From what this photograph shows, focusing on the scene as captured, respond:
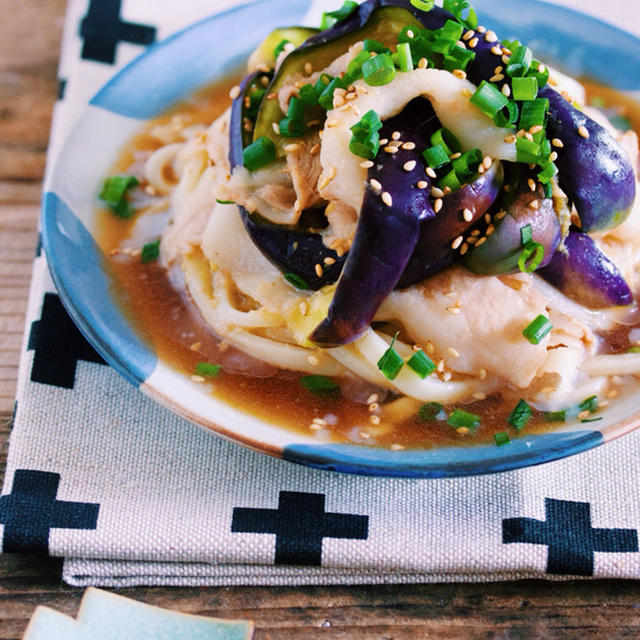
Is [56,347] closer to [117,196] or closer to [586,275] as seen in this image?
[117,196]

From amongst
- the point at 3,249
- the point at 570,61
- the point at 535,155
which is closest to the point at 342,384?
the point at 535,155

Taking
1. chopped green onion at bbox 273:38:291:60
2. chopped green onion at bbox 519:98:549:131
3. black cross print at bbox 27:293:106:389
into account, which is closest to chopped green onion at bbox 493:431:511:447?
chopped green onion at bbox 519:98:549:131

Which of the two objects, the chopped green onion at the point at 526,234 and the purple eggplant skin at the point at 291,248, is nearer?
the chopped green onion at the point at 526,234

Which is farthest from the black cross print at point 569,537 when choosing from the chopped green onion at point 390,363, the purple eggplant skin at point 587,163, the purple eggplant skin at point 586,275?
the purple eggplant skin at point 587,163

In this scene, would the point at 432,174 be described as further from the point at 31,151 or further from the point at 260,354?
the point at 31,151

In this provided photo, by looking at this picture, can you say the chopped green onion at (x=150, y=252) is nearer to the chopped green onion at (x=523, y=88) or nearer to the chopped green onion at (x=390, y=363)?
the chopped green onion at (x=390, y=363)

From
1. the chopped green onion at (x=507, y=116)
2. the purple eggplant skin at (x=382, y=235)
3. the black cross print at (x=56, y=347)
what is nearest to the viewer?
the purple eggplant skin at (x=382, y=235)

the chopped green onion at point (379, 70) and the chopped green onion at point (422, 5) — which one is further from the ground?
the chopped green onion at point (422, 5)
